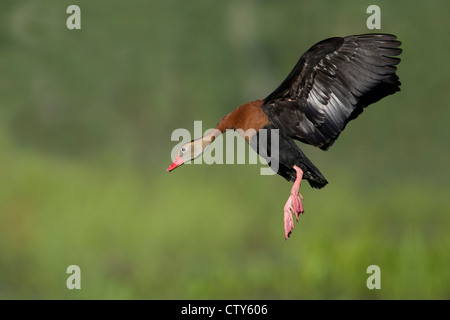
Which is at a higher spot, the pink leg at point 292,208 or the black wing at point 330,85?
the black wing at point 330,85

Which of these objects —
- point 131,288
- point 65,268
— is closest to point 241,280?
point 131,288

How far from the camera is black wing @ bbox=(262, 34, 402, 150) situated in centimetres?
395

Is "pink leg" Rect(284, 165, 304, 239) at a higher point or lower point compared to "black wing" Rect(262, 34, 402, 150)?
lower

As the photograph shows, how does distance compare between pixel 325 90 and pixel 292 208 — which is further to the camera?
pixel 325 90

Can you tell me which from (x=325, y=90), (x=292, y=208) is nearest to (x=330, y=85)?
(x=325, y=90)

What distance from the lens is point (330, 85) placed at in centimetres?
405

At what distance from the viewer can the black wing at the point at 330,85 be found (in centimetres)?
395

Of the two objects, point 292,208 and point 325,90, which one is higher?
point 325,90

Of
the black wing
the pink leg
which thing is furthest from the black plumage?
the pink leg

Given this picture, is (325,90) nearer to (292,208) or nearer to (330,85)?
(330,85)

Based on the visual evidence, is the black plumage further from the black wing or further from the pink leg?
the pink leg

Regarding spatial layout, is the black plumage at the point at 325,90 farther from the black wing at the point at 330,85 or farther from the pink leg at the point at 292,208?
the pink leg at the point at 292,208

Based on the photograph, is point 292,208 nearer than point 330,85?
Yes

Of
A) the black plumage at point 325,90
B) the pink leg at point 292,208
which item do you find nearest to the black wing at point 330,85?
the black plumage at point 325,90
